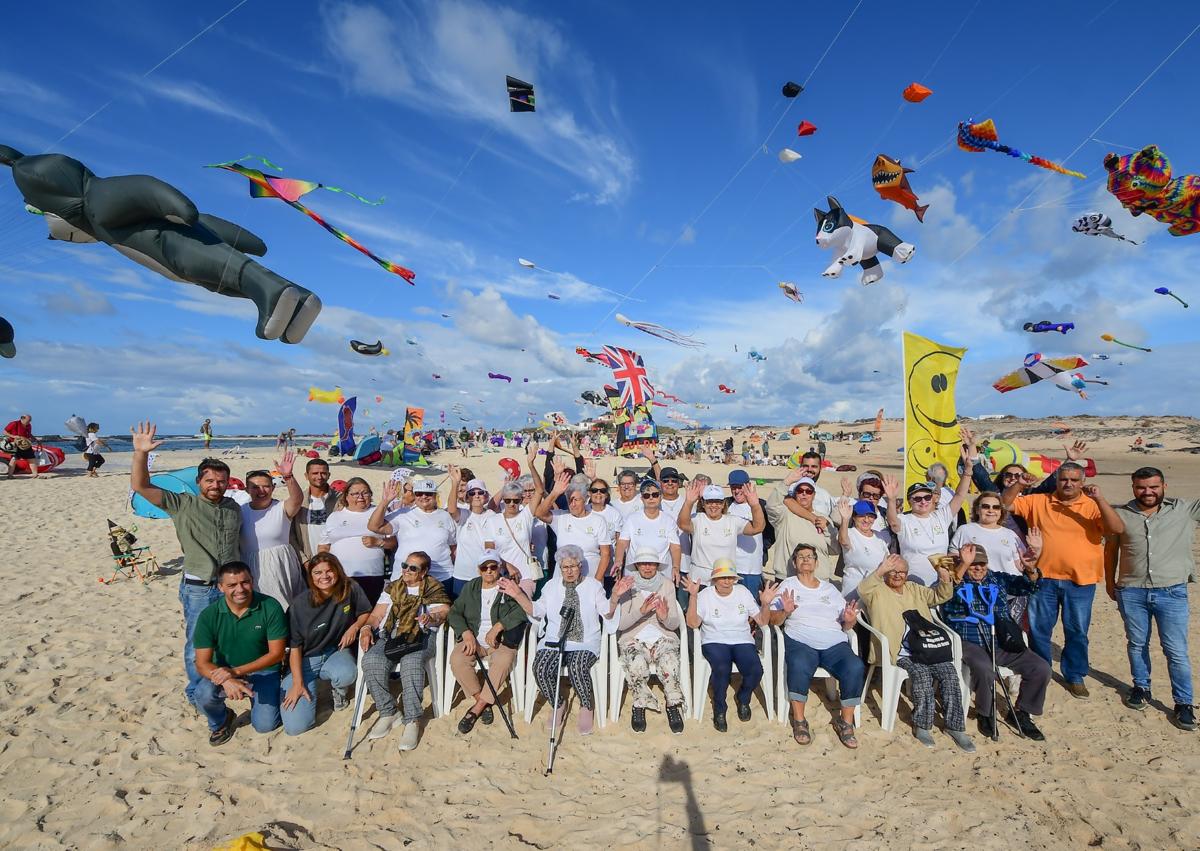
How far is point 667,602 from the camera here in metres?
4.23

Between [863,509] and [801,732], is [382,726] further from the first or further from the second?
[863,509]

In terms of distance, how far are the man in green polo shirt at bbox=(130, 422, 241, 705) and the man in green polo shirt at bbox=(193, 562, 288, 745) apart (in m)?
0.20

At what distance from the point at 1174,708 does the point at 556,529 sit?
194 inches

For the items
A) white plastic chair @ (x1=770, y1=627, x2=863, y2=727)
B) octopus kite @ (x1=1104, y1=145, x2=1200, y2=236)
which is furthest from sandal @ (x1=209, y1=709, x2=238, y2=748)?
octopus kite @ (x1=1104, y1=145, x2=1200, y2=236)

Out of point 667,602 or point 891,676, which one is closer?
point 891,676

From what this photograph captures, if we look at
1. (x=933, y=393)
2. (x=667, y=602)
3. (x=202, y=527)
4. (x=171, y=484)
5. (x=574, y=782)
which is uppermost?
(x=933, y=393)

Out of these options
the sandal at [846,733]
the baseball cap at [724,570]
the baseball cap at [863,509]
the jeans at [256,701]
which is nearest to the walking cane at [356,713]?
the jeans at [256,701]

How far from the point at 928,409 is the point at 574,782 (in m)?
5.89

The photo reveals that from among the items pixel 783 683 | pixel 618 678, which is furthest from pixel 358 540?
pixel 783 683

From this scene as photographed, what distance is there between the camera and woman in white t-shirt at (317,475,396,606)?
182 inches

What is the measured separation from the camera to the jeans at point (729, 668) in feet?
13.0

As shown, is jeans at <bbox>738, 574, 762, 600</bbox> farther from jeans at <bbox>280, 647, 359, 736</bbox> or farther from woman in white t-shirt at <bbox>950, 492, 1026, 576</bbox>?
jeans at <bbox>280, 647, 359, 736</bbox>

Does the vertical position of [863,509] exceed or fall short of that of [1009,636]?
it exceeds it

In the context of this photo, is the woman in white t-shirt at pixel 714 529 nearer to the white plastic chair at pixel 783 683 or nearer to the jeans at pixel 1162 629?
the white plastic chair at pixel 783 683
